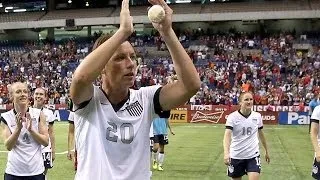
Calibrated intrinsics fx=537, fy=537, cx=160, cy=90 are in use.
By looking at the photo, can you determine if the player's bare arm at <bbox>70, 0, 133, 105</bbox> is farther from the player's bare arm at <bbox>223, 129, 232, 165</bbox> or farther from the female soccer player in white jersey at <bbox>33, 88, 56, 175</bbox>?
the female soccer player in white jersey at <bbox>33, 88, 56, 175</bbox>

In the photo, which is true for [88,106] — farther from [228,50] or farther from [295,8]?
[295,8]

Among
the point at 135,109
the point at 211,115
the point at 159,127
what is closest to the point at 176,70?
the point at 135,109

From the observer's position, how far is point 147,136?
3191 mm

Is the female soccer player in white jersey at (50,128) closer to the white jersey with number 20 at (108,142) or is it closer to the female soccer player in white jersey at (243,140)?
the female soccer player in white jersey at (243,140)

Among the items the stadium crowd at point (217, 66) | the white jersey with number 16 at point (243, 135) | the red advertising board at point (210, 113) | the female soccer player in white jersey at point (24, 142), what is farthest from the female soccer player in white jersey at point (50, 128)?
the red advertising board at point (210, 113)

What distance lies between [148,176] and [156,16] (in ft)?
3.31

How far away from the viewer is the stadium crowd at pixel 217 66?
32.4 m

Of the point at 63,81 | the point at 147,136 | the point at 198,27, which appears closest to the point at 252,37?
the point at 198,27

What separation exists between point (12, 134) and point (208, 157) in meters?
10.4

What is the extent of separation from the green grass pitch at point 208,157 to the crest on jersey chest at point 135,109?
9.52m

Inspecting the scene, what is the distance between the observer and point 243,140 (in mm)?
9133

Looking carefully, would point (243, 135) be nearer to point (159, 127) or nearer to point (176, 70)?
point (159, 127)

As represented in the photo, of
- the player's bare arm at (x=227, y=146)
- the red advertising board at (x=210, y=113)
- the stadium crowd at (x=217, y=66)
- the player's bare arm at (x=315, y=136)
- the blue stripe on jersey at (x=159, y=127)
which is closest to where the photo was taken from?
the player's bare arm at (x=315, y=136)

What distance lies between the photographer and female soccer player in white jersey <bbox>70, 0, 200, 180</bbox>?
3.00 meters
